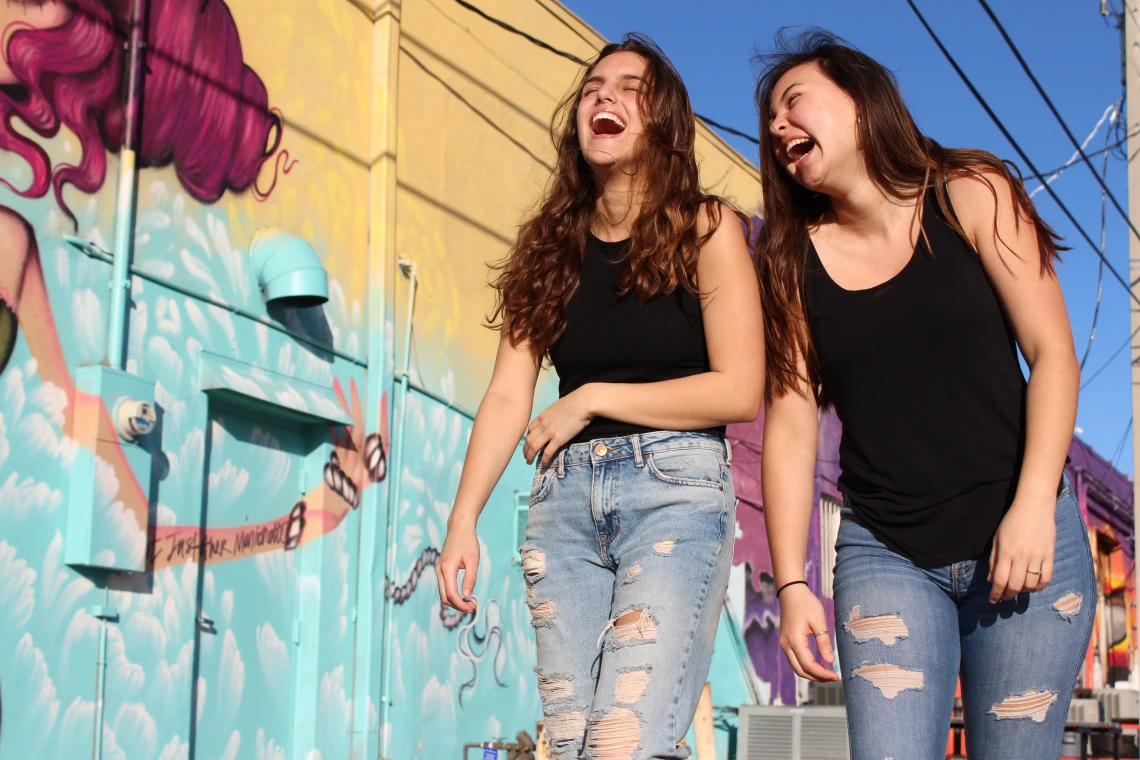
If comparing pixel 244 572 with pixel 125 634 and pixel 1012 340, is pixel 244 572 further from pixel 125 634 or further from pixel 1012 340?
pixel 1012 340

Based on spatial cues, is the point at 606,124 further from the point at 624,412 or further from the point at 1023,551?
the point at 1023,551

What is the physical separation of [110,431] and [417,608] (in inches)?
108

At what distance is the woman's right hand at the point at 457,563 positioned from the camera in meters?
2.58

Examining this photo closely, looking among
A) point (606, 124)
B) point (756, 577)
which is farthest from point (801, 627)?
point (756, 577)

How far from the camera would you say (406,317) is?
7.91 metres

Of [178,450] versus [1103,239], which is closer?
[178,450]

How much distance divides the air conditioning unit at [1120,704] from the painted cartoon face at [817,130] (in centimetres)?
1019

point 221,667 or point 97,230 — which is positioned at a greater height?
point 97,230

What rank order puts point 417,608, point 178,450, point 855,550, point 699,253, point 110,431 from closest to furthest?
point 855,550 → point 699,253 → point 110,431 → point 178,450 → point 417,608

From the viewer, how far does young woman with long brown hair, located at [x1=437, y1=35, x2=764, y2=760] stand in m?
2.29

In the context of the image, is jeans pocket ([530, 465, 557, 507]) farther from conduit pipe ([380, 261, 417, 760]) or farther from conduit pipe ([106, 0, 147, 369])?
conduit pipe ([380, 261, 417, 760])

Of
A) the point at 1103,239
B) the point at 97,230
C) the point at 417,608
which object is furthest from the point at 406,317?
the point at 1103,239

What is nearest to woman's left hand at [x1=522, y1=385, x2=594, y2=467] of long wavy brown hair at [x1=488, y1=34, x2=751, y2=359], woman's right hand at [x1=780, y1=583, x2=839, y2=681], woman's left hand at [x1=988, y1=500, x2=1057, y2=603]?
long wavy brown hair at [x1=488, y1=34, x2=751, y2=359]

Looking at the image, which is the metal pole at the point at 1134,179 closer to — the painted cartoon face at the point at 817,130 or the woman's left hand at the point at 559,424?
the painted cartoon face at the point at 817,130
